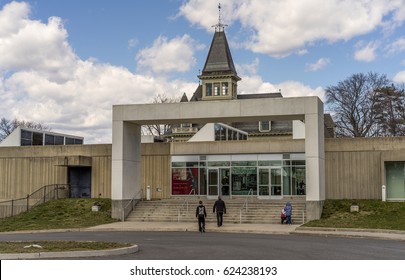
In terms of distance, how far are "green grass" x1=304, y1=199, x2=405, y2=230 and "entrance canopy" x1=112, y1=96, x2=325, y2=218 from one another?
1.20 metres

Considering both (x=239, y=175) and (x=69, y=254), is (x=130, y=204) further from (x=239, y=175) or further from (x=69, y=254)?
(x=69, y=254)

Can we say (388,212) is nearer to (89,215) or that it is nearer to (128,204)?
(128,204)

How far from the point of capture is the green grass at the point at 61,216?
105 ft

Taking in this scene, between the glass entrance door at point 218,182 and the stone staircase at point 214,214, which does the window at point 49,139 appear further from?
the glass entrance door at point 218,182

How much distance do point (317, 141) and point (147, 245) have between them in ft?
49.4

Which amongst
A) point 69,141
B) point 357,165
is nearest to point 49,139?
point 69,141

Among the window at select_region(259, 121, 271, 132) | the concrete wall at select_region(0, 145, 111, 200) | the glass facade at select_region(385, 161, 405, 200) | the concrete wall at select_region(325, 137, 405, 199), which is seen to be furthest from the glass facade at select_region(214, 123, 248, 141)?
the window at select_region(259, 121, 271, 132)

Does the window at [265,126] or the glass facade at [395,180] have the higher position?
→ the window at [265,126]

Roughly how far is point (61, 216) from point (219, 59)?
81.3 m

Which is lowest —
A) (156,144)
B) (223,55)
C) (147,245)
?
(147,245)

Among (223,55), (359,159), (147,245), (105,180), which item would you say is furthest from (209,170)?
(223,55)

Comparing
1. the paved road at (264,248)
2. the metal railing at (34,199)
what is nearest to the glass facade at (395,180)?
the paved road at (264,248)

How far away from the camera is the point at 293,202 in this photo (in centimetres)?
3528

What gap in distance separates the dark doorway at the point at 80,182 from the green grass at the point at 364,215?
18023 millimetres
